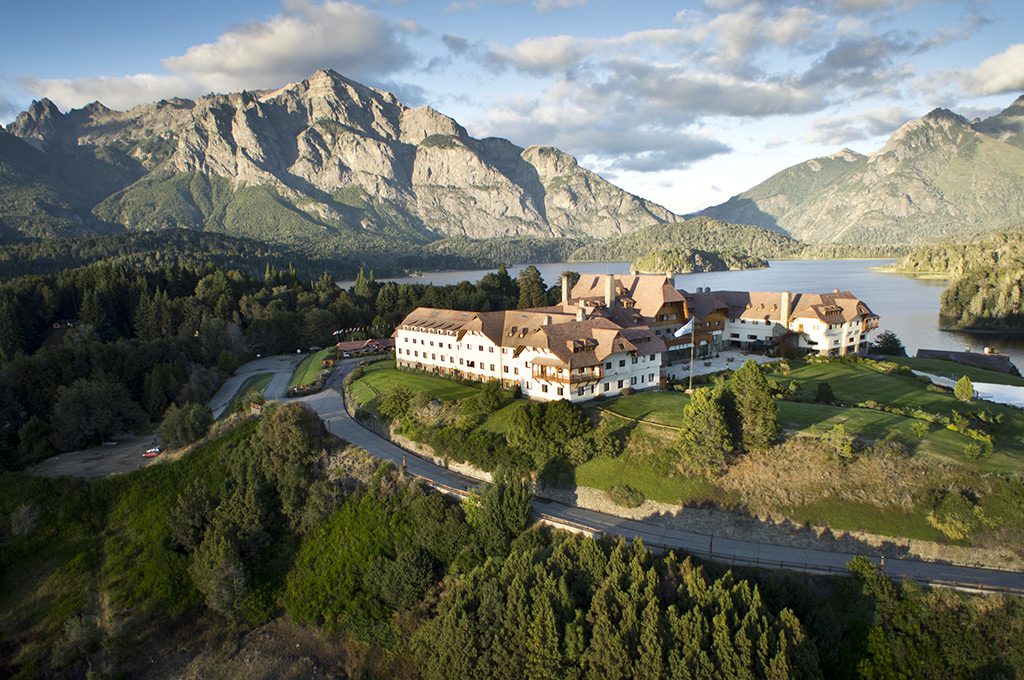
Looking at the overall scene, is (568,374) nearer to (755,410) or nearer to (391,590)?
(755,410)

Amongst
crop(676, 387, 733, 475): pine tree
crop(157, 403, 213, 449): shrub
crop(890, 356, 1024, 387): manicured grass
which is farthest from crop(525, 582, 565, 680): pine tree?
crop(890, 356, 1024, 387): manicured grass

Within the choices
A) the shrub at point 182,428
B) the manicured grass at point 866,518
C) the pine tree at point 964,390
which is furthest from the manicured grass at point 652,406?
the shrub at point 182,428

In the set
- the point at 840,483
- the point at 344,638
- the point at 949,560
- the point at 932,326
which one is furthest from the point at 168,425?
the point at 932,326

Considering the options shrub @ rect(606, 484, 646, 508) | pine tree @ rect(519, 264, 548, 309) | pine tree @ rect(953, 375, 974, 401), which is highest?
pine tree @ rect(519, 264, 548, 309)

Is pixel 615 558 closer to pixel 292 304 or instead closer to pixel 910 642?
pixel 910 642

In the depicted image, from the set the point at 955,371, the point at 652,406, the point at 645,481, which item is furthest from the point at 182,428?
the point at 955,371

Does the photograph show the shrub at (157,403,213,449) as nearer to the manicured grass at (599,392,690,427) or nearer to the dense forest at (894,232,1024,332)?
the manicured grass at (599,392,690,427)

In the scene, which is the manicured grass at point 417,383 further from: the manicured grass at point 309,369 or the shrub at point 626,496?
the shrub at point 626,496
